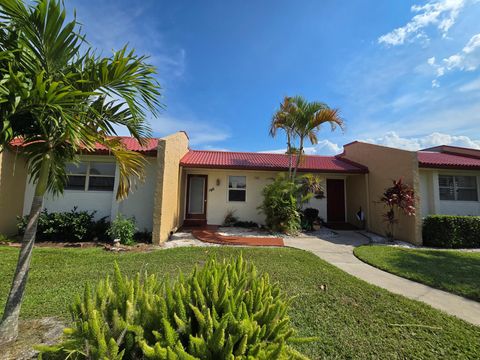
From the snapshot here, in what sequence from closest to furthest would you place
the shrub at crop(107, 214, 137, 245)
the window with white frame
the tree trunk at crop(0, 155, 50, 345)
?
the tree trunk at crop(0, 155, 50, 345) < the shrub at crop(107, 214, 137, 245) < the window with white frame

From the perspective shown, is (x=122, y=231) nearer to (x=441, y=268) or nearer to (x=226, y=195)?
(x=226, y=195)

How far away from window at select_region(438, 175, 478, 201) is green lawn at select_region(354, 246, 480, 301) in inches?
186

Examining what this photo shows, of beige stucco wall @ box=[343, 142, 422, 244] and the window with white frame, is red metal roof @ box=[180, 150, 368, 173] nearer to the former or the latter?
beige stucco wall @ box=[343, 142, 422, 244]

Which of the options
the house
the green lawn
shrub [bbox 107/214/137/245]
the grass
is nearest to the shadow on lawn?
the green lawn

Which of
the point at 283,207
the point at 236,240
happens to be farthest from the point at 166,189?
the point at 283,207

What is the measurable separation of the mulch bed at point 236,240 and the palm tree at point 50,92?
20.0 ft

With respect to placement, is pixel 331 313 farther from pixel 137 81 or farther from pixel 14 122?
pixel 14 122

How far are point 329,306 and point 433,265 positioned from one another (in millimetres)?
4600

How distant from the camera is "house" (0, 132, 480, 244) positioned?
888cm

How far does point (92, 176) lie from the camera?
968 cm

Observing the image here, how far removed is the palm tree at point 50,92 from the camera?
220 centimetres

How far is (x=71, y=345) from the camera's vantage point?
4.77ft

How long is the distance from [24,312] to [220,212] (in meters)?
9.09

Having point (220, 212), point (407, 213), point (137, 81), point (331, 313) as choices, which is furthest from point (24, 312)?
point (407, 213)
